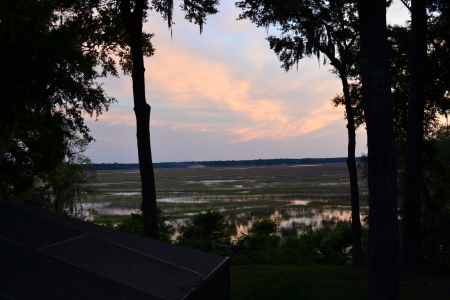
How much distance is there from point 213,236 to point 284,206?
21.6 meters

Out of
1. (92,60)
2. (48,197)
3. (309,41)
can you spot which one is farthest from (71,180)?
(309,41)

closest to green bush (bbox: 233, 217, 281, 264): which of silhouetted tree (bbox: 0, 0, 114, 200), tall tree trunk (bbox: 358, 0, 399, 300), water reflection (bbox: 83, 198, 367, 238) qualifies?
water reflection (bbox: 83, 198, 367, 238)

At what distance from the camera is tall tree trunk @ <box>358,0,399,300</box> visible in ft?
23.2

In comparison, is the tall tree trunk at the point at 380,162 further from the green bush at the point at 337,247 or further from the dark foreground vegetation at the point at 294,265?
the green bush at the point at 337,247

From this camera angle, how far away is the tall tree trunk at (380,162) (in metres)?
7.06

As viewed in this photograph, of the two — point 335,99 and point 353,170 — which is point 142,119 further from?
point 335,99

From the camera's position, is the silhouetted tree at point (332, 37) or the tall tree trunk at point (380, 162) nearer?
the tall tree trunk at point (380, 162)

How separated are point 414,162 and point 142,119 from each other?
27.0 ft

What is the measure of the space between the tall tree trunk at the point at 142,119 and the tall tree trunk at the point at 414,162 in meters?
7.64

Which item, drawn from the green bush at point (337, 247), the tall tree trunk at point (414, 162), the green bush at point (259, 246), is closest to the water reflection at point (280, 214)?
the green bush at point (259, 246)

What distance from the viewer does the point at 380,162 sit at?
7051mm

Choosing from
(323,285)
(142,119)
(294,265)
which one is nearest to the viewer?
(323,285)

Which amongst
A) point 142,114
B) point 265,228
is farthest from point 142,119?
point 265,228

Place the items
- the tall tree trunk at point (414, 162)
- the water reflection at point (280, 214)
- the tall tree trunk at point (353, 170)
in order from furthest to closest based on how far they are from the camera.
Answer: the water reflection at point (280, 214), the tall tree trunk at point (353, 170), the tall tree trunk at point (414, 162)
